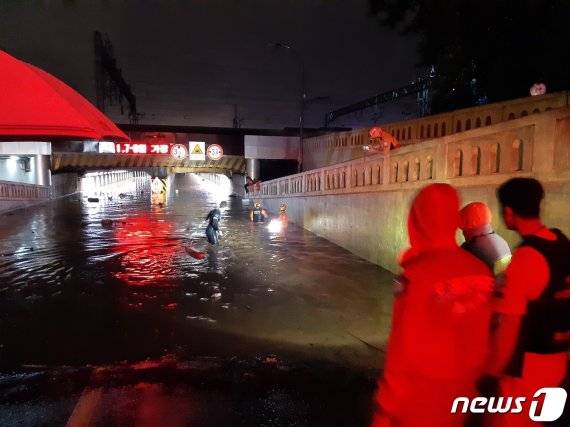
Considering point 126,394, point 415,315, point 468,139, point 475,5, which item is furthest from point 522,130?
point 475,5

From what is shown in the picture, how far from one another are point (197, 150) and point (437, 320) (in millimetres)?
29097

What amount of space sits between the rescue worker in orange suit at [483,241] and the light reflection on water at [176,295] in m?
2.46

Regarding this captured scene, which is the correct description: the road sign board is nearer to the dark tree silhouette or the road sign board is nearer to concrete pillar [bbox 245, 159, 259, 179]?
concrete pillar [bbox 245, 159, 259, 179]

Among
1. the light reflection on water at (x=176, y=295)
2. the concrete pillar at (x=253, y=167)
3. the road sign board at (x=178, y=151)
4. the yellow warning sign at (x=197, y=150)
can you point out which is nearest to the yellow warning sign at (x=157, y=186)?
the road sign board at (x=178, y=151)

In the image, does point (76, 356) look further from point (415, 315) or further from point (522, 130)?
point (522, 130)

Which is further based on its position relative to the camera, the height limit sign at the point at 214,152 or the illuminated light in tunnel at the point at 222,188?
the illuminated light in tunnel at the point at 222,188

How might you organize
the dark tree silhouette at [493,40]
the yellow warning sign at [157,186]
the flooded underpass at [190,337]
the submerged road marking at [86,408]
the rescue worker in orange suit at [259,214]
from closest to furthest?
1. the submerged road marking at [86,408]
2. the flooded underpass at [190,337]
3. the dark tree silhouette at [493,40]
4. the rescue worker in orange suit at [259,214]
5. the yellow warning sign at [157,186]

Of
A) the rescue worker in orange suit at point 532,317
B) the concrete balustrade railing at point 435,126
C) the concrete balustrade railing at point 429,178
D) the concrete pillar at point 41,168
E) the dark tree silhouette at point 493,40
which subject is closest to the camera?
the rescue worker in orange suit at point 532,317

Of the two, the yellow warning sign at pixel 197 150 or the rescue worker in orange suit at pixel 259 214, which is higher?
the yellow warning sign at pixel 197 150

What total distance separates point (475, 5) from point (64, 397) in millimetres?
16113

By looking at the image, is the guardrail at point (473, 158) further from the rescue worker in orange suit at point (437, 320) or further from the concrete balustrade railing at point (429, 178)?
the rescue worker in orange suit at point (437, 320)

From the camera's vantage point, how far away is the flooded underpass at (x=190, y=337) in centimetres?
350

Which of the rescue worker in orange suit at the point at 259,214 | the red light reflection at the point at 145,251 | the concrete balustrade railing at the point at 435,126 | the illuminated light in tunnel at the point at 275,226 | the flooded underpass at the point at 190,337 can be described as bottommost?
the flooded underpass at the point at 190,337

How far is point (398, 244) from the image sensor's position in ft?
26.5
